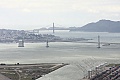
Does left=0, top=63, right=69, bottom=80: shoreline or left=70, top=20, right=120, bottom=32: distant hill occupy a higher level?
left=70, top=20, right=120, bottom=32: distant hill

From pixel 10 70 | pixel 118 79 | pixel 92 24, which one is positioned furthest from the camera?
pixel 92 24

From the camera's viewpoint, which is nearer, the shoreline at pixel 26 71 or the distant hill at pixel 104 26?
the shoreline at pixel 26 71

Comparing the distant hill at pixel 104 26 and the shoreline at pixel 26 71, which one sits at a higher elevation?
the distant hill at pixel 104 26

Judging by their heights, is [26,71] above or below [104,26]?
below

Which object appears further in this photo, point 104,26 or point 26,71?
point 104,26

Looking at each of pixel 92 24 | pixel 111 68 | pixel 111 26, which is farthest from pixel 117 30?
pixel 111 68

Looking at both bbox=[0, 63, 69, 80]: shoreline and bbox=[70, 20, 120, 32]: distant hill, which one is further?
bbox=[70, 20, 120, 32]: distant hill

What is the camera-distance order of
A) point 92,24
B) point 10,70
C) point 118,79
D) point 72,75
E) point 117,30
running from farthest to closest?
point 92,24 < point 117,30 < point 10,70 < point 72,75 < point 118,79

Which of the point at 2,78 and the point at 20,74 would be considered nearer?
the point at 2,78

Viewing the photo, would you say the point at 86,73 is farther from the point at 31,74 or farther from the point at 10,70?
the point at 10,70

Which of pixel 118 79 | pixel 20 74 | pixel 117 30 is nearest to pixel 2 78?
pixel 20 74

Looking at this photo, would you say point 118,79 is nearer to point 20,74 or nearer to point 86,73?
point 86,73
